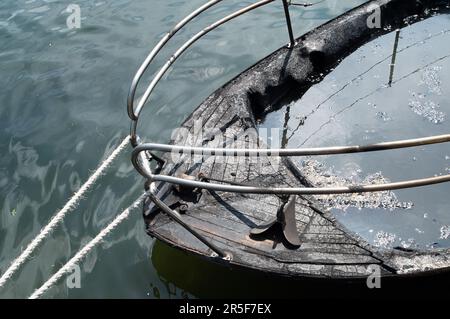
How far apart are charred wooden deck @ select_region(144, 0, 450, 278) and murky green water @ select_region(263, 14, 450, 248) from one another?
571mm

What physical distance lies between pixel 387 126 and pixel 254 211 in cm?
264

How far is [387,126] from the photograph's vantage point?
645 centimetres

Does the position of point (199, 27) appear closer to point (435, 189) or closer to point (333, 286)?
point (435, 189)

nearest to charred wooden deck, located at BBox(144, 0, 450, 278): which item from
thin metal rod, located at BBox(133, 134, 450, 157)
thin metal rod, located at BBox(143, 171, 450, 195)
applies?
thin metal rod, located at BBox(143, 171, 450, 195)

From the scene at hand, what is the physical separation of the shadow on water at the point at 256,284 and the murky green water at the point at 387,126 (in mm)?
745

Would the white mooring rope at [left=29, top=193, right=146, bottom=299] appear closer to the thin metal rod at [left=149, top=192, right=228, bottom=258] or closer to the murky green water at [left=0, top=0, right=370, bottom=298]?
the thin metal rod at [left=149, top=192, right=228, bottom=258]

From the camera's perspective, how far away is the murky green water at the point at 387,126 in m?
5.24

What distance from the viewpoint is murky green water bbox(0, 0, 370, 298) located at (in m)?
5.28

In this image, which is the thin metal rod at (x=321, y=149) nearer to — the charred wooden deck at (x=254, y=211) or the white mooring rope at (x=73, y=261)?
the white mooring rope at (x=73, y=261)

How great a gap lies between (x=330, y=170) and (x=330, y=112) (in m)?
1.21

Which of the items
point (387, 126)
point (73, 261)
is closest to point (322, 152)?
point (73, 261)

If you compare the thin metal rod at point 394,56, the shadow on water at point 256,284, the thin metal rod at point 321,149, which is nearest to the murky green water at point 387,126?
the thin metal rod at point 394,56

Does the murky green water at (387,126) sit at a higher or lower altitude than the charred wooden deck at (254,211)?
lower

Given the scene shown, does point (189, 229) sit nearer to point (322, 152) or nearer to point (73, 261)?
point (73, 261)
